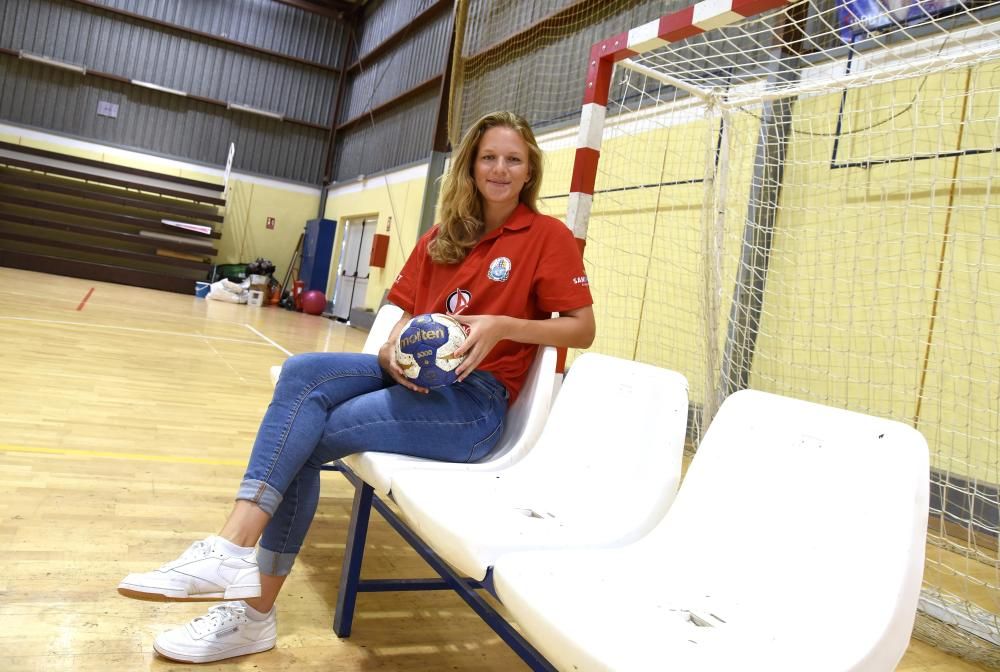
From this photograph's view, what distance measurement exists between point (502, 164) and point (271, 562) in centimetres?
A: 101

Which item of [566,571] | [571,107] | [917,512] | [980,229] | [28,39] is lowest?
[566,571]

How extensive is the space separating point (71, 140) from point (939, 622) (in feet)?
45.4

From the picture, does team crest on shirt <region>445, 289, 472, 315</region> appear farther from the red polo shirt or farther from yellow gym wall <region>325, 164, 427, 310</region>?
yellow gym wall <region>325, 164, 427, 310</region>

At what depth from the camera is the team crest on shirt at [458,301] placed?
1.70 m

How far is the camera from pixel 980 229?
3.07 m

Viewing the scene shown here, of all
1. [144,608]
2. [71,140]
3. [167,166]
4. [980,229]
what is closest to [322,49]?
[167,166]

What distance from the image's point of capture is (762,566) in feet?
3.39

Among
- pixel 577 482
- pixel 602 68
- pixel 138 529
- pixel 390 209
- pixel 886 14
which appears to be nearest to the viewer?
pixel 577 482

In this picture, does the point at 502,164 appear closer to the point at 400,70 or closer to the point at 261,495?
the point at 261,495

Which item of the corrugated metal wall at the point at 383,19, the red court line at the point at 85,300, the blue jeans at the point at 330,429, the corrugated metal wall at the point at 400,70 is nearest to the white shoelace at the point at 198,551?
the blue jeans at the point at 330,429

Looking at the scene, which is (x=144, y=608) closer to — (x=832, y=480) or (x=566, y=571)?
(x=566, y=571)

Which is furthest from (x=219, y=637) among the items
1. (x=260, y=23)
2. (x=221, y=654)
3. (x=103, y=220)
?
(x=260, y=23)

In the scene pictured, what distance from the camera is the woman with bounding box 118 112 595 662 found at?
1322mm

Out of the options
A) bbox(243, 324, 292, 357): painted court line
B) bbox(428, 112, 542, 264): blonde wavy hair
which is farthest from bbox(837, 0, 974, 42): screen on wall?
bbox(243, 324, 292, 357): painted court line
